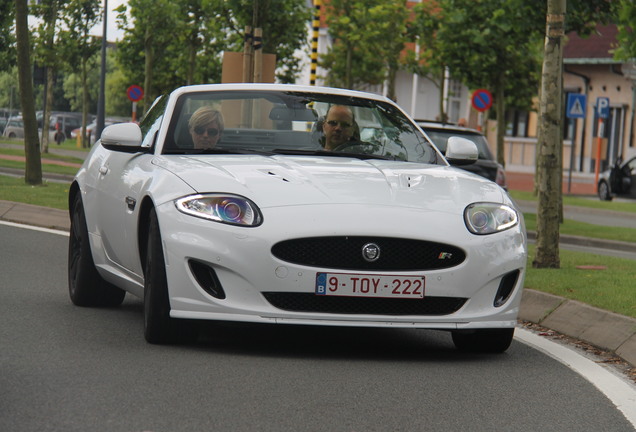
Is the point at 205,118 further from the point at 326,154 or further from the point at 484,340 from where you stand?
the point at 484,340

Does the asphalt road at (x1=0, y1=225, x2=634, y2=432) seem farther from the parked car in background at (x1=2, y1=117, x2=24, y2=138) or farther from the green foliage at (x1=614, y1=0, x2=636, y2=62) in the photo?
the parked car in background at (x1=2, y1=117, x2=24, y2=138)

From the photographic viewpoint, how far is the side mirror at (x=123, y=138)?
7.62 metres

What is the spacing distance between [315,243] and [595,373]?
152 centimetres

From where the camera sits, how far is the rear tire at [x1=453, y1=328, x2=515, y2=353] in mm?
7039

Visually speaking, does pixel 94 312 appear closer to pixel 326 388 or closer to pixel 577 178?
pixel 326 388

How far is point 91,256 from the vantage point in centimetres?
837

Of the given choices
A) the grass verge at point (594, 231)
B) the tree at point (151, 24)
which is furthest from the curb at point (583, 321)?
the tree at point (151, 24)

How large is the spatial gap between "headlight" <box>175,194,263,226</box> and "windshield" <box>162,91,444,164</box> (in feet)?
3.17

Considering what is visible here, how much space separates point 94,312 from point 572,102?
81.9ft

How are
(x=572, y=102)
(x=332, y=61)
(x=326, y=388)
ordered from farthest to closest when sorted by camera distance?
(x=332, y=61) < (x=572, y=102) < (x=326, y=388)

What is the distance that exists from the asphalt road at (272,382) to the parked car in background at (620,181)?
26768 mm

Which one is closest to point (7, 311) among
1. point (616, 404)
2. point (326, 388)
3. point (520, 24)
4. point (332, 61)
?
point (326, 388)

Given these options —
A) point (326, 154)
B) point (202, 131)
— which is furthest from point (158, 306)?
point (326, 154)

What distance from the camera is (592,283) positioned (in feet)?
33.1
